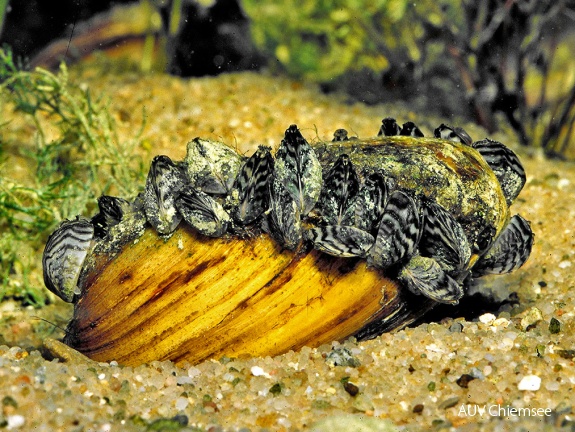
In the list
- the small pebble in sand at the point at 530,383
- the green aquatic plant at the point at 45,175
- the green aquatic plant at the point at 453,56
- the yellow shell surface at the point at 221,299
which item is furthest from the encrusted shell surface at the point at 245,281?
the green aquatic plant at the point at 453,56

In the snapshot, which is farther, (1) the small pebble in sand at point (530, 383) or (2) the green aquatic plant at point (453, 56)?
(2) the green aquatic plant at point (453, 56)

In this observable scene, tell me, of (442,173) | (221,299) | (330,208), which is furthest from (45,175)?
(442,173)

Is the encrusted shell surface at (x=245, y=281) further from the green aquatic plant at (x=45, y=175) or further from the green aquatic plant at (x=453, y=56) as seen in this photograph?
the green aquatic plant at (x=453, y=56)

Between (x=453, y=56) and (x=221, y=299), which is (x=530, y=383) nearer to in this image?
(x=221, y=299)

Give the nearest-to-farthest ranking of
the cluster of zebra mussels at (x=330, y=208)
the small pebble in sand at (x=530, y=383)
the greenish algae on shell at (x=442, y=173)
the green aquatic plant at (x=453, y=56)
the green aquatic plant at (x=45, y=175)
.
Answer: the small pebble in sand at (x=530, y=383), the cluster of zebra mussels at (x=330, y=208), the greenish algae on shell at (x=442, y=173), the green aquatic plant at (x=45, y=175), the green aquatic plant at (x=453, y=56)

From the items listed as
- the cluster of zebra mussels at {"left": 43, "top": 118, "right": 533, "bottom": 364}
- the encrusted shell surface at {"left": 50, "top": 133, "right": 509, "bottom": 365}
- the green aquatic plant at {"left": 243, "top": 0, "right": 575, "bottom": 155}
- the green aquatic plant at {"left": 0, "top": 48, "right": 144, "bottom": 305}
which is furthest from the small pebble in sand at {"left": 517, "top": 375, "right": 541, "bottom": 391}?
the green aquatic plant at {"left": 243, "top": 0, "right": 575, "bottom": 155}

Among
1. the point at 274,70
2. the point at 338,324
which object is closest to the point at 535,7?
the point at 274,70
